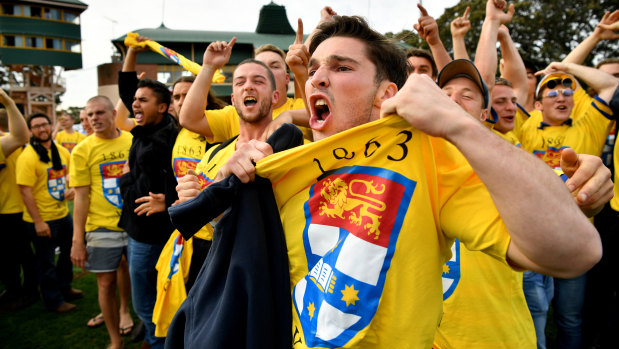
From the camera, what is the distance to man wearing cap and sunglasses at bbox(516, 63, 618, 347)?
11.1 ft

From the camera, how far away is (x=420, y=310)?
1156 millimetres

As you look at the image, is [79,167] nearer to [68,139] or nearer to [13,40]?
[68,139]

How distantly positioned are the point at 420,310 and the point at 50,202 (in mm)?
5690

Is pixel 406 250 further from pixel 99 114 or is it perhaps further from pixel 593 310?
pixel 99 114

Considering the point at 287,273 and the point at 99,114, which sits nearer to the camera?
the point at 287,273

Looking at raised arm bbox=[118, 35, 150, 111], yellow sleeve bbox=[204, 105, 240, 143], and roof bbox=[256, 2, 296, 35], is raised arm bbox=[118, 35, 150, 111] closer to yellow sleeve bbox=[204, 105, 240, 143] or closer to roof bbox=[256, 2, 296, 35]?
yellow sleeve bbox=[204, 105, 240, 143]

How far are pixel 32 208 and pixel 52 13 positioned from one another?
1579 inches

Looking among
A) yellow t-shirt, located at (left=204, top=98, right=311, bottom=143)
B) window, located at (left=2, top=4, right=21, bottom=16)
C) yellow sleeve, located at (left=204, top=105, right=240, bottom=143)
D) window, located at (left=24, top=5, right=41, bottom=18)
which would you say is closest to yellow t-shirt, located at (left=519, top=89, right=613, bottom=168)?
yellow t-shirt, located at (left=204, top=98, right=311, bottom=143)

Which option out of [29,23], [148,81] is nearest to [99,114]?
[148,81]

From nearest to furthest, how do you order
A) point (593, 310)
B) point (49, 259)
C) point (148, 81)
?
1. point (593, 310)
2. point (148, 81)
3. point (49, 259)

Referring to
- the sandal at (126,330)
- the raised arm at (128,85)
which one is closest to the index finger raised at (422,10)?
the raised arm at (128,85)

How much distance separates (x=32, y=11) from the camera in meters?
34.7

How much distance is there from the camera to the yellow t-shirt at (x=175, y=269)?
2635 millimetres

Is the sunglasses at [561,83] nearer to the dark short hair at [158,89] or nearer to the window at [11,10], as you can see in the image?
the dark short hair at [158,89]
